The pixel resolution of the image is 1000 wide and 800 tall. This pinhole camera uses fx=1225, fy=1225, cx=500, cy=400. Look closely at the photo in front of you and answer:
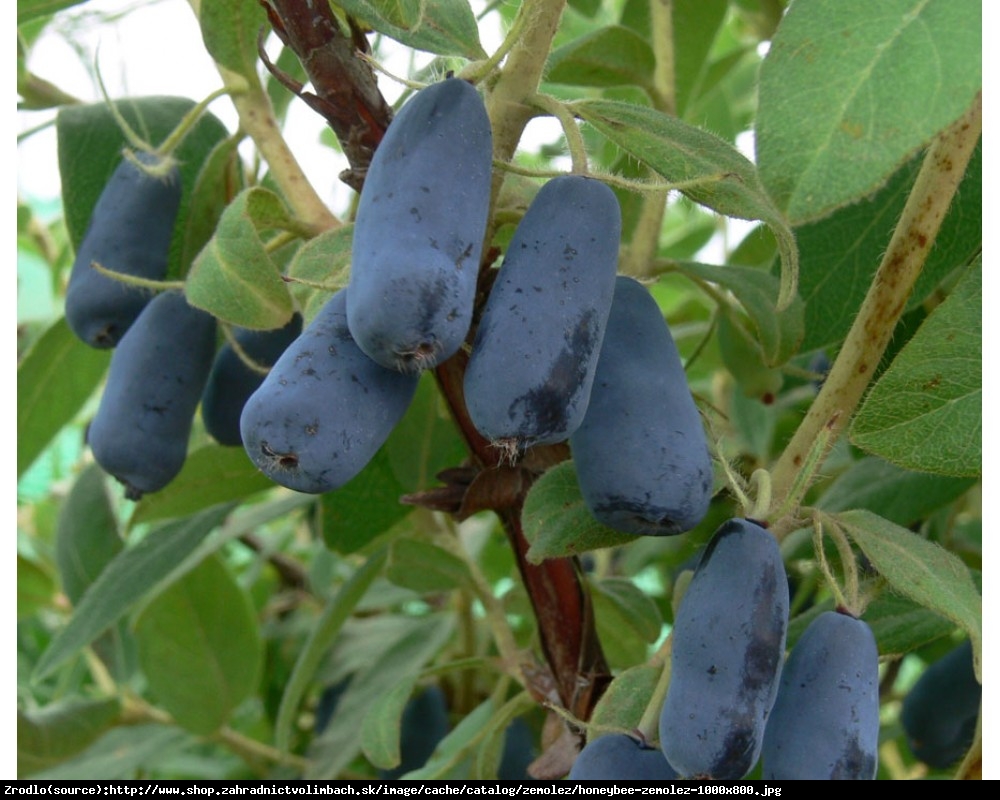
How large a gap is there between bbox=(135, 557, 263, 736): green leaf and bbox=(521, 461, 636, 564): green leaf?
0.67 meters

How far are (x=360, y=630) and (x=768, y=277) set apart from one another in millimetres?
815

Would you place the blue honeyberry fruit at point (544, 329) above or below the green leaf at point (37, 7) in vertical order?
below

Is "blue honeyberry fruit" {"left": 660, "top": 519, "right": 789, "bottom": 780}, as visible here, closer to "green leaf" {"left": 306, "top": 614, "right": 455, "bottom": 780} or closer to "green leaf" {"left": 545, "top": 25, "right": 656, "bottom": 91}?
"green leaf" {"left": 545, "top": 25, "right": 656, "bottom": 91}

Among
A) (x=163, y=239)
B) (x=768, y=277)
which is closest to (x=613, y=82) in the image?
(x=768, y=277)

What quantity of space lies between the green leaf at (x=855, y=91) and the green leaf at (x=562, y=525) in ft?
0.67

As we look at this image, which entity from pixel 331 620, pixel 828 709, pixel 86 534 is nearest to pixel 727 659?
pixel 828 709

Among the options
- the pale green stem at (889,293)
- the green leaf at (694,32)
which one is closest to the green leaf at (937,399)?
the pale green stem at (889,293)

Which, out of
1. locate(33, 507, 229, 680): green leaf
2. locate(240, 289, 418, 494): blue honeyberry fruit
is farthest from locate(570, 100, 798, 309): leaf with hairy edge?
locate(33, 507, 229, 680): green leaf

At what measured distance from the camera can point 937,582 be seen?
1.85 feet

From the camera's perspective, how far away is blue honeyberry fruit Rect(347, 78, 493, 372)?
1.53 feet

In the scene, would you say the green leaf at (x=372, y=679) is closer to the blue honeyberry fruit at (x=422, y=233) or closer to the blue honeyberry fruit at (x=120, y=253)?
the blue honeyberry fruit at (x=120, y=253)

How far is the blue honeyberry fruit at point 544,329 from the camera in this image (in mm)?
478
